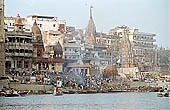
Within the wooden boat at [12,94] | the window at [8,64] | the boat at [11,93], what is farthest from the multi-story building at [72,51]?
the wooden boat at [12,94]

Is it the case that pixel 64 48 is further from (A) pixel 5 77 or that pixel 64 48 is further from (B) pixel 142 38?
(B) pixel 142 38

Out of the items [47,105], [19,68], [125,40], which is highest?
[125,40]

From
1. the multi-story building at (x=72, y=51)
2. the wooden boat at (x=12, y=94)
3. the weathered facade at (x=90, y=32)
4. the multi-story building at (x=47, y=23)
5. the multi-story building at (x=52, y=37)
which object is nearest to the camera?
the wooden boat at (x=12, y=94)

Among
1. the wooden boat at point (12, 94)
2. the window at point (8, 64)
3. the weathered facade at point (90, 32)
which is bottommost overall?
the wooden boat at point (12, 94)

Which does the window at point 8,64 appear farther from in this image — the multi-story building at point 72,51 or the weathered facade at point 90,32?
the weathered facade at point 90,32

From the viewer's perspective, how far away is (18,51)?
67.6 m

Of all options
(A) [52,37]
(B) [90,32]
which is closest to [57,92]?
(A) [52,37]

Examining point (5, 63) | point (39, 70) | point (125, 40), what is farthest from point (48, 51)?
point (125, 40)

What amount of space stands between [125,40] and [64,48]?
15897 mm

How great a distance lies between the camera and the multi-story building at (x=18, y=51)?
6731 centimetres

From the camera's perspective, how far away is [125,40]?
92.9 metres

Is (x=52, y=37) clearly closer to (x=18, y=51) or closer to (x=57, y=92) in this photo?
(x=18, y=51)

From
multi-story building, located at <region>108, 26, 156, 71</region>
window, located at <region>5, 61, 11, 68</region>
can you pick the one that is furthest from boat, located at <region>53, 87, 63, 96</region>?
multi-story building, located at <region>108, 26, 156, 71</region>

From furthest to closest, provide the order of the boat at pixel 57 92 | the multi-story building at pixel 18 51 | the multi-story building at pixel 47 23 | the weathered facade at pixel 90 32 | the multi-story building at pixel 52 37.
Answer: the weathered facade at pixel 90 32, the multi-story building at pixel 47 23, the multi-story building at pixel 52 37, the multi-story building at pixel 18 51, the boat at pixel 57 92
